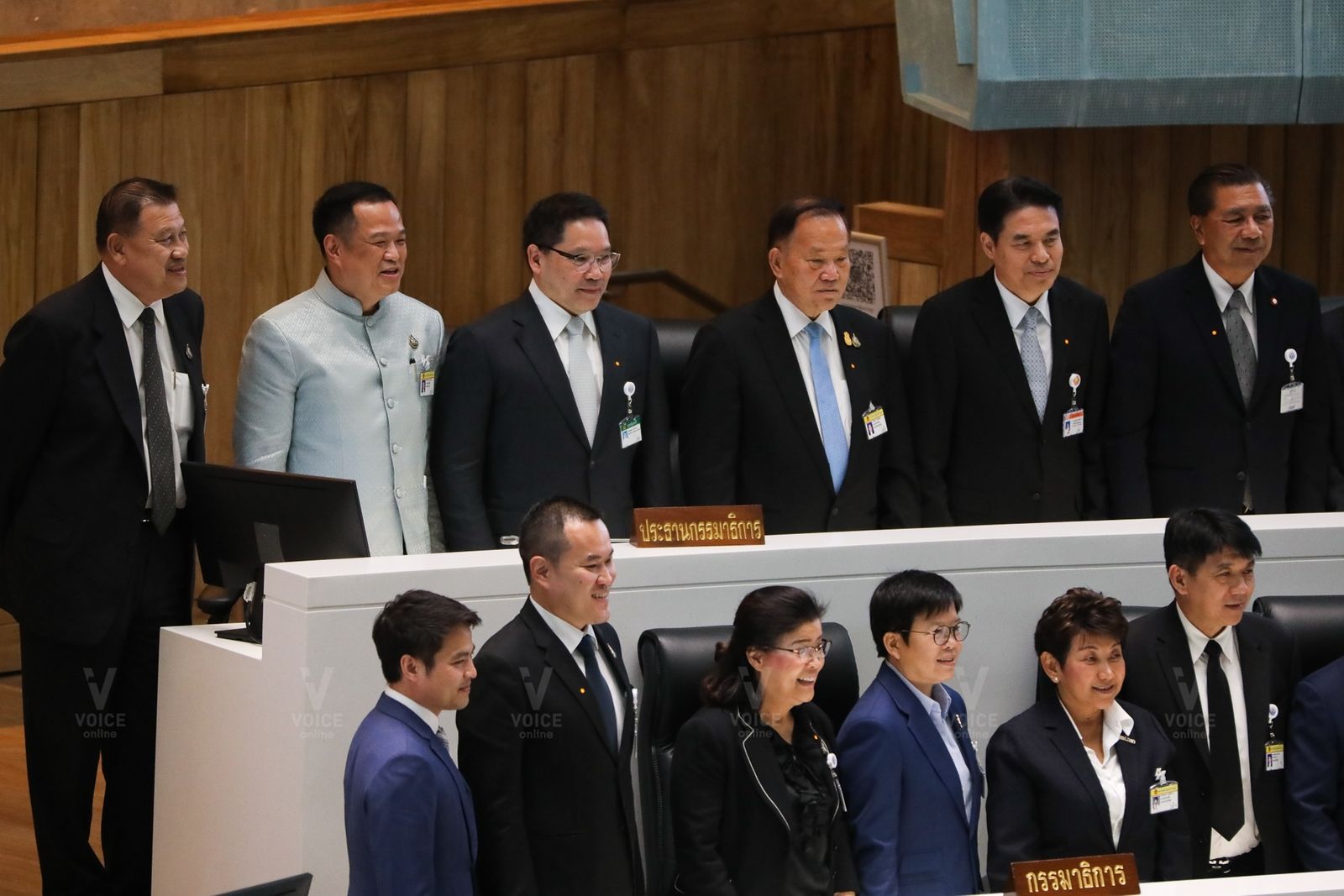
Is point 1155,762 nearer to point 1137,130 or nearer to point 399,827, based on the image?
point 399,827

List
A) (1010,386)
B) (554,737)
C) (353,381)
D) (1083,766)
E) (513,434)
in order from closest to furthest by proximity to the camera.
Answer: (554,737) < (1083,766) < (353,381) < (513,434) < (1010,386)

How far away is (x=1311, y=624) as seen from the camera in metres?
3.73

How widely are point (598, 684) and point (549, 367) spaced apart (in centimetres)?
100

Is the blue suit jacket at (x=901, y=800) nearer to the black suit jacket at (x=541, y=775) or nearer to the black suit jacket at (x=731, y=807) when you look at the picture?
the black suit jacket at (x=731, y=807)

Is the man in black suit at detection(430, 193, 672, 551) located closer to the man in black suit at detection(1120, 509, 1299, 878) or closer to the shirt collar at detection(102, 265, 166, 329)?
the shirt collar at detection(102, 265, 166, 329)

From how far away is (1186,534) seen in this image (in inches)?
143

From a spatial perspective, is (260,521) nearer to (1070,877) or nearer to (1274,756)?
(1070,877)

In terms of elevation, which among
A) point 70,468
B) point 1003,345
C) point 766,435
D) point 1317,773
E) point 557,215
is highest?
point 557,215

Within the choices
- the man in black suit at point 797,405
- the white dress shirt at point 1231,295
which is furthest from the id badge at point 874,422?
the white dress shirt at point 1231,295

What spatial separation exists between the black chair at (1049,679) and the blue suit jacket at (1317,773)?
0.33 m

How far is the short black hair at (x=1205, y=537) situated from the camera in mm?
3580

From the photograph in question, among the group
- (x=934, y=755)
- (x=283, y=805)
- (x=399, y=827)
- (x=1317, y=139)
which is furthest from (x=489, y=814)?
(x=1317, y=139)

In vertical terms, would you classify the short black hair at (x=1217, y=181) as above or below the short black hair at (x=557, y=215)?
above

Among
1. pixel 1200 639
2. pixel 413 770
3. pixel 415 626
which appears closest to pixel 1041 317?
pixel 1200 639
